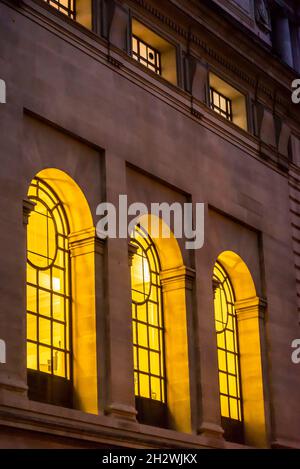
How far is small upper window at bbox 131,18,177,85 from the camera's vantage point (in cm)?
3266

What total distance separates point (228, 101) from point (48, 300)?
12.5 meters

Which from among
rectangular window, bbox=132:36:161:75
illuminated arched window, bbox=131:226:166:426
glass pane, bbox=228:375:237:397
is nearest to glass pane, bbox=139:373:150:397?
illuminated arched window, bbox=131:226:166:426

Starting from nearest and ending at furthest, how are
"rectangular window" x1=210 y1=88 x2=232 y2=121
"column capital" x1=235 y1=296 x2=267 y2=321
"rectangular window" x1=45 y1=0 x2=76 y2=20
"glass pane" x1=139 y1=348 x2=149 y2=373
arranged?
"rectangular window" x1=45 y1=0 x2=76 y2=20 < "glass pane" x1=139 y1=348 x2=149 y2=373 < "column capital" x1=235 y1=296 x2=267 y2=321 < "rectangular window" x1=210 y1=88 x2=232 y2=121

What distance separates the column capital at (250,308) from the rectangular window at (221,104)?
246 inches

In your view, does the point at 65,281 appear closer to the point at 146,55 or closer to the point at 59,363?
the point at 59,363

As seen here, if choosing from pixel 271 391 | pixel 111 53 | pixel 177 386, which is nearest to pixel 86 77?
pixel 111 53

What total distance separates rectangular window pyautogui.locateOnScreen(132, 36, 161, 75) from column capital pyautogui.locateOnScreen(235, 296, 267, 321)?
7.62m

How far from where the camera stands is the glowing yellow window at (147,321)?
97.7ft

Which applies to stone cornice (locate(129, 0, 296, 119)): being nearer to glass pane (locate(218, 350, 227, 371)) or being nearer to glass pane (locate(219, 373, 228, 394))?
glass pane (locate(218, 350, 227, 371))

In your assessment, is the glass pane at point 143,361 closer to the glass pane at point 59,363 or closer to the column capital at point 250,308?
the glass pane at point 59,363

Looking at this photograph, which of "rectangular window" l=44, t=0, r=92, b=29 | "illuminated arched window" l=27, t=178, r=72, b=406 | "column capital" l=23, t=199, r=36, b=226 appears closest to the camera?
"column capital" l=23, t=199, r=36, b=226

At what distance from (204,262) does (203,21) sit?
25.5 feet

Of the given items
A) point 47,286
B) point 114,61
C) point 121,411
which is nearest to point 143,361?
point 121,411

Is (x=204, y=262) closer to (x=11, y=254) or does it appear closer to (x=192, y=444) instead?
(x=192, y=444)
